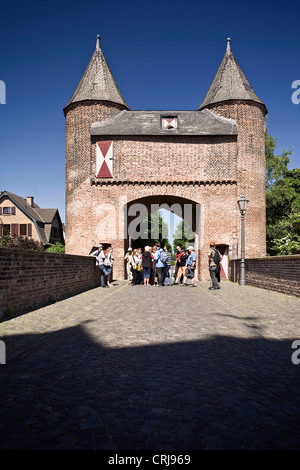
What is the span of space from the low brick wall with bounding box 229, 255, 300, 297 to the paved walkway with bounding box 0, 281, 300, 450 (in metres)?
5.02

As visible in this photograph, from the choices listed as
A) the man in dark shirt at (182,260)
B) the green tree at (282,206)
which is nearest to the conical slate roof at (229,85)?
the man in dark shirt at (182,260)

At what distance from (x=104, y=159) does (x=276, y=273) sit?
17.3 m

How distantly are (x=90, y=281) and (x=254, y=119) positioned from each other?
18.3m

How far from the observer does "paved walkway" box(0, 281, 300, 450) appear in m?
2.85

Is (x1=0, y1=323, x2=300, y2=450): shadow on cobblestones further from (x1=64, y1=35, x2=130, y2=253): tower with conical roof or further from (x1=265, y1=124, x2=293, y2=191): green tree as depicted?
(x1=265, y1=124, x2=293, y2=191): green tree

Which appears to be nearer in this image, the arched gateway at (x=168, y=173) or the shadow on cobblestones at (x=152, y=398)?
the shadow on cobblestones at (x=152, y=398)

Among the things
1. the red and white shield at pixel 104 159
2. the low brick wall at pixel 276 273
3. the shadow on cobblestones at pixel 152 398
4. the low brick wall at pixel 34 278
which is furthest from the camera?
the red and white shield at pixel 104 159

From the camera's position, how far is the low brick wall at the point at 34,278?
26.9ft

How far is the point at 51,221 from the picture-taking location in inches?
2170

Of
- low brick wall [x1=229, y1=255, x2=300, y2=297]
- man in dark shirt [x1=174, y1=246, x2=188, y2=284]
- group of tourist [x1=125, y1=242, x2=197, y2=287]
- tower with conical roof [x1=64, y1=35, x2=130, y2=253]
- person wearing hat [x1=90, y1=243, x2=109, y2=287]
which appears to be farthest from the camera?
tower with conical roof [x1=64, y1=35, x2=130, y2=253]

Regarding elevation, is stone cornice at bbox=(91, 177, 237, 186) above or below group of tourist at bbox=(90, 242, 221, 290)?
above

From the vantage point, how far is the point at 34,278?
987 cm

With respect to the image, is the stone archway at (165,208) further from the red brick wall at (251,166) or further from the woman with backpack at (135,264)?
the woman with backpack at (135,264)

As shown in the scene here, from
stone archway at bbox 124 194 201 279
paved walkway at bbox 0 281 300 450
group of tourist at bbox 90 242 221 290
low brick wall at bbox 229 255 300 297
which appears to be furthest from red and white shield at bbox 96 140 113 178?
paved walkway at bbox 0 281 300 450
